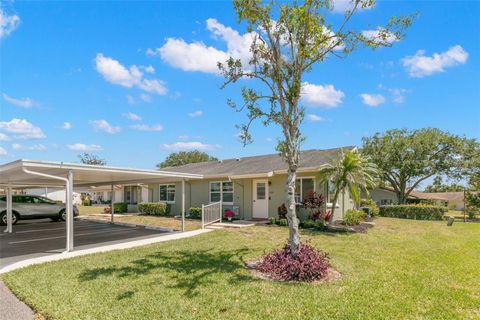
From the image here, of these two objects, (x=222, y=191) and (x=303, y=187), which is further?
(x=222, y=191)

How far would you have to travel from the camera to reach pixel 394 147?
30.9 meters

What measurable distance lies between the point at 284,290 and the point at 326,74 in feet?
18.0

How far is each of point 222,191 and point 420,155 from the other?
2302 cm

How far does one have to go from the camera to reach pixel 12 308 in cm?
461

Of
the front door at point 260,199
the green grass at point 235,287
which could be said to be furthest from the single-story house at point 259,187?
the green grass at point 235,287

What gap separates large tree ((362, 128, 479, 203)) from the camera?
95.7 ft

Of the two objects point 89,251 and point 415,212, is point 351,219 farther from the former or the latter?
point 89,251

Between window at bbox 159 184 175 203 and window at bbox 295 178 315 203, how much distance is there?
9.70m

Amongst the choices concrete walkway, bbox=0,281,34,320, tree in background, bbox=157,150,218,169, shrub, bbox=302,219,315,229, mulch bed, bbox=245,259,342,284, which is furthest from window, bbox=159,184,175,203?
tree in background, bbox=157,150,218,169

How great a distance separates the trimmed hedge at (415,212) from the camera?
62.0 feet

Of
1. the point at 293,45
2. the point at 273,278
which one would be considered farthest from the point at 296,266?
the point at 293,45

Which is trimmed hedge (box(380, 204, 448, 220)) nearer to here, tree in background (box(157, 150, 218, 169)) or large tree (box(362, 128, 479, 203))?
large tree (box(362, 128, 479, 203))

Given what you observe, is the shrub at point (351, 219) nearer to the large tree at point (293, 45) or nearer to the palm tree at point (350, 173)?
the palm tree at point (350, 173)

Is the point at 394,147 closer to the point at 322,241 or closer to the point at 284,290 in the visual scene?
the point at 322,241
